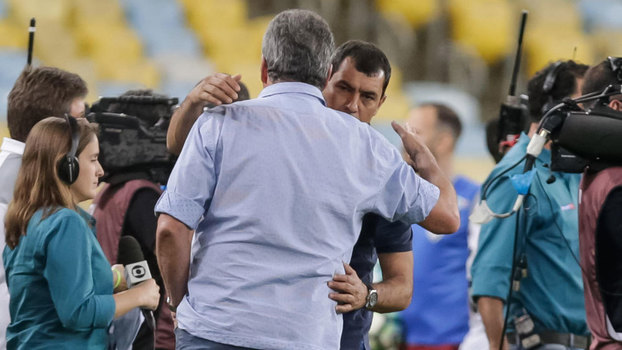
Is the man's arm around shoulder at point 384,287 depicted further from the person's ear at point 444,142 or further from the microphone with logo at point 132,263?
the person's ear at point 444,142

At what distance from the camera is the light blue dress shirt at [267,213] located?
2.01m

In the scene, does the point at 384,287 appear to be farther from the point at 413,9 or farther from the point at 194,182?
the point at 413,9

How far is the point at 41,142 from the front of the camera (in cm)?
245

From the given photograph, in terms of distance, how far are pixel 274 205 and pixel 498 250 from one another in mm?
1234

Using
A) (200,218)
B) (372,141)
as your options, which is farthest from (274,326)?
(372,141)

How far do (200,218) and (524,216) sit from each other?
1306 millimetres

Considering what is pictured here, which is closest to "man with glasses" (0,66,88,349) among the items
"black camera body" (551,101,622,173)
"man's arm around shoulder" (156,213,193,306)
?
"man's arm around shoulder" (156,213,193,306)

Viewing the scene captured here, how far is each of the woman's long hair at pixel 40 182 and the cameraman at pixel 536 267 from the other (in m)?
1.27

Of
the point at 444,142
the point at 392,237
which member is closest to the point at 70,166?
the point at 392,237

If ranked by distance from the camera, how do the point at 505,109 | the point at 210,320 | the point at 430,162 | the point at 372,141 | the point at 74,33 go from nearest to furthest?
the point at 210,320 → the point at 372,141 → the point at 430,162 → the point at 505,109 → the point at 74,33

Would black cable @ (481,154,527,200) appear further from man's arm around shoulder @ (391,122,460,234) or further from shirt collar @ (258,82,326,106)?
shirt collar @ (258,82,326,106)

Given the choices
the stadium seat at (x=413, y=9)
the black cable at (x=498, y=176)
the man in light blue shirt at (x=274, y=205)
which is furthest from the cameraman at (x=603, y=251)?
the stadium seat at (x=413, y=9)

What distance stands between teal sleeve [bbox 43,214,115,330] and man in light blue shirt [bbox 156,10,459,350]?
321 millimetres

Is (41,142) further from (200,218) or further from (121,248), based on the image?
(200,218)
